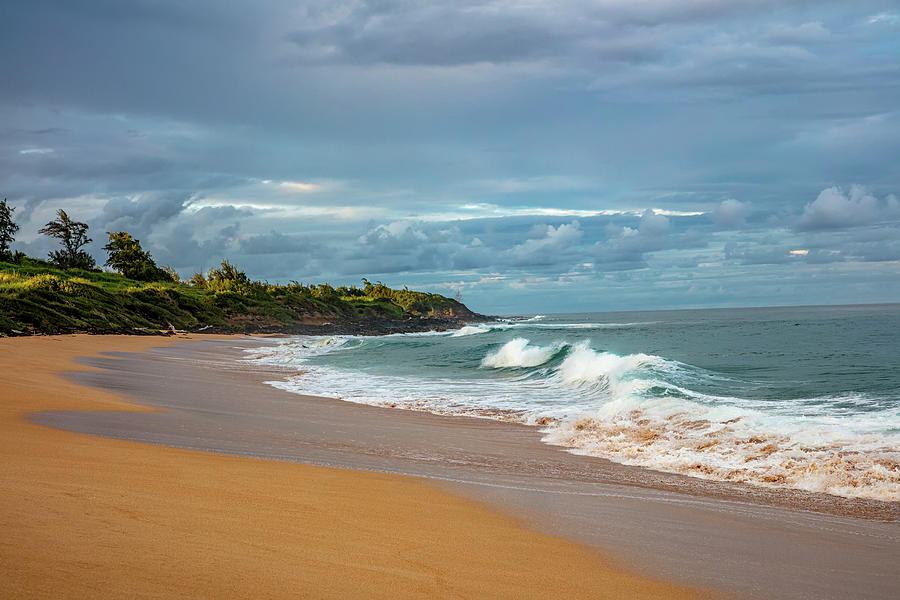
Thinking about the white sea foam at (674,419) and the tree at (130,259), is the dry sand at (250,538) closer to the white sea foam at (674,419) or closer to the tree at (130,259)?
the white sea foam at (674,419)

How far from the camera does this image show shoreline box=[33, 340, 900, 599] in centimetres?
428

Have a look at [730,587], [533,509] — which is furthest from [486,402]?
[730,587]

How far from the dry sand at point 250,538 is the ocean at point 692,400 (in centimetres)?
415

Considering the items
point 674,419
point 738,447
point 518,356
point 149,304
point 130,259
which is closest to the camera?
point 738,447

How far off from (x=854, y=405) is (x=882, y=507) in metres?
7.81

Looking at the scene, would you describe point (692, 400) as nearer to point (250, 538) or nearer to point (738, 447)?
point (738, 447)

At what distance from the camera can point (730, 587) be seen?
3877mm

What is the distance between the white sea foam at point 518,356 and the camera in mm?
26391

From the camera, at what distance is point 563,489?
655 centimetres

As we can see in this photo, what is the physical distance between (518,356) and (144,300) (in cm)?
3787

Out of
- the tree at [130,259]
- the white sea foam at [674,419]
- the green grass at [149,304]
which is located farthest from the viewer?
the tree at [130,259]

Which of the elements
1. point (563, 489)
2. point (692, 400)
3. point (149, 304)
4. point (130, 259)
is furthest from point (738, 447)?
point (130, 259)

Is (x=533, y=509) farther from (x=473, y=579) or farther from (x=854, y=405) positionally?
(x=854, y=405)

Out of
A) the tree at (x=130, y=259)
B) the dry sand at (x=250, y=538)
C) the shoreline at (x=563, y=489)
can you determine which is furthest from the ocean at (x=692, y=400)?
the tree at (x=130, y=259)
